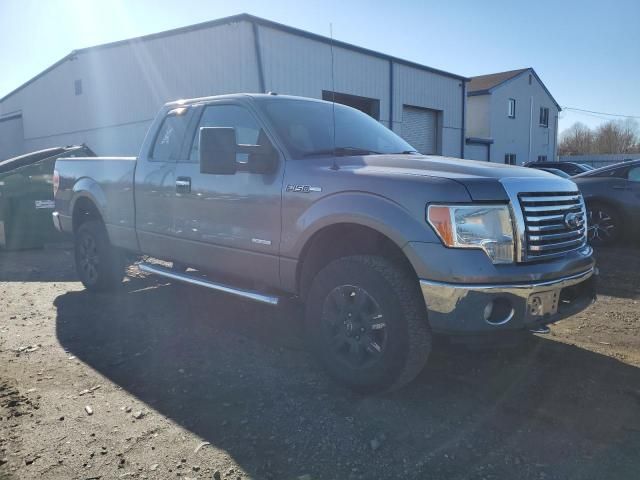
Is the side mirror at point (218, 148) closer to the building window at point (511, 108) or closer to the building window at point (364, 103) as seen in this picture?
the building window at point (364, 103)

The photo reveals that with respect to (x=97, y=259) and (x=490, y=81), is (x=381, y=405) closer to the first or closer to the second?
(x=97, y=259)

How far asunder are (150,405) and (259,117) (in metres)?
2.27

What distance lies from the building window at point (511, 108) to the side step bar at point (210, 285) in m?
35.0

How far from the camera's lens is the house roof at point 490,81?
34.0m

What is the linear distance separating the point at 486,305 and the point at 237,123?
261 cm

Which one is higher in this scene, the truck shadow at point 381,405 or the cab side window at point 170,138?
the cab side window at point 170,138

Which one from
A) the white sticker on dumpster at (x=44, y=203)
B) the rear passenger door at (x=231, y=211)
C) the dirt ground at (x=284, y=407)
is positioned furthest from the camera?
the white sticker on dumpster at (x=44, y=203)

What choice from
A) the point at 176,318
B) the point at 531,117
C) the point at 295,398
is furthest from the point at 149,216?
the point at 531,117

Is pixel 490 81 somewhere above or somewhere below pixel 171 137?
above

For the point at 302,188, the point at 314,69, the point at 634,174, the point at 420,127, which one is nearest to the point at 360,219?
the point at 302,188

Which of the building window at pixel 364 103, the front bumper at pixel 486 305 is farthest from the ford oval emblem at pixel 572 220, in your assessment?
the building window at pixel 364 103

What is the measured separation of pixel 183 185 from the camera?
4.55 metres

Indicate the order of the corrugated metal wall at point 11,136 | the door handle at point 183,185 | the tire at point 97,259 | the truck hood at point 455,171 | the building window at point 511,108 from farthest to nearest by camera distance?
1. the building window at point 511,108
2. the corrugated metal wall at point 11,136
3. the tire at point 97,259
4. the door handle at point 183,185
5. the truck hood at point 455,171

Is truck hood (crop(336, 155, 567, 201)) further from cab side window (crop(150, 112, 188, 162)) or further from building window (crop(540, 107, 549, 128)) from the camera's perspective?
building window (crop(540, 107, 549, 128))
